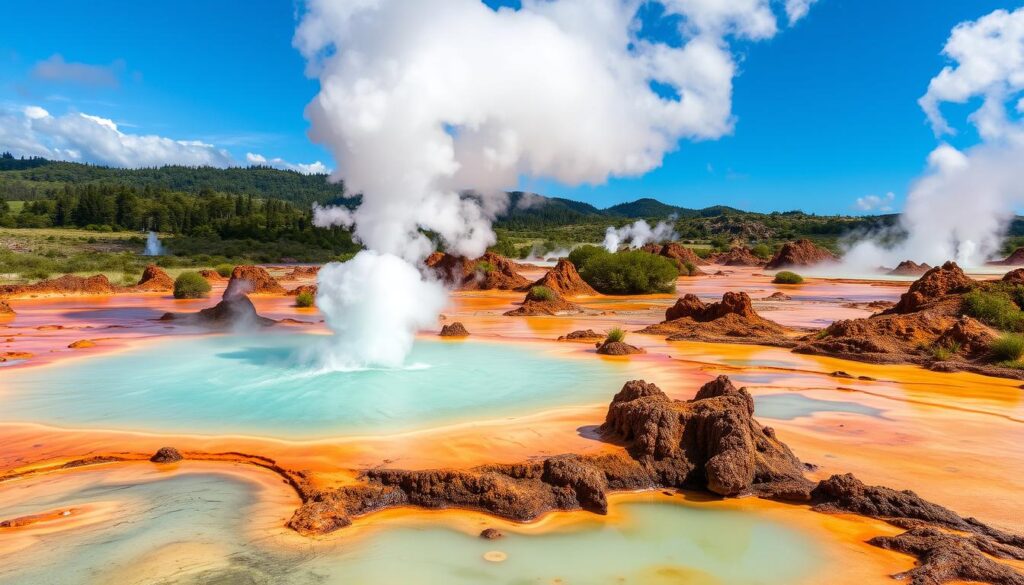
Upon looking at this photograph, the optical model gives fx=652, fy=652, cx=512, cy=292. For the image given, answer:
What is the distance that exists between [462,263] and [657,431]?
3196 centimetres

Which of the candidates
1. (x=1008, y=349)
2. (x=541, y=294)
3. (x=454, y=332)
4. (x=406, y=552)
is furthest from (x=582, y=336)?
(x=406, y=552)

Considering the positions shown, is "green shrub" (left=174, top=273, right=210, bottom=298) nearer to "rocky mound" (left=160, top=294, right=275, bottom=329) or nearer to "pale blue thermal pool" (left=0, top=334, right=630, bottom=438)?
"rocky mound" (left=160, top=294, right=275, bottom=329)

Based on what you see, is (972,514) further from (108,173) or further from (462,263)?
(108,173)

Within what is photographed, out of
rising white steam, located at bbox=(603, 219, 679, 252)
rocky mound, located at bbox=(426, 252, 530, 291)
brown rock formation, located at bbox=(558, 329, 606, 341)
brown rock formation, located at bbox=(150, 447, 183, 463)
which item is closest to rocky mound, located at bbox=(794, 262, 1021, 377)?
brown rock formation, located at bbox=(558, 329, 606, 341)

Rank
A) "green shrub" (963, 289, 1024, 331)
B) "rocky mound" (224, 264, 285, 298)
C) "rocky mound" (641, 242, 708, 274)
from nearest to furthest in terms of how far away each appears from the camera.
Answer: "green shrub" (963, 289, 1024, 331) → "rocky mound" (224, 264, 285, 298) → "rocky mound" (641, 242, 708, 274)

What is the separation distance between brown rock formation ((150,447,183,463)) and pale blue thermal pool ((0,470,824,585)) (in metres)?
0.95

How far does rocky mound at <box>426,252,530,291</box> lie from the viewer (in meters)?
37.1

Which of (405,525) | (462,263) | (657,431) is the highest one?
(462,263)

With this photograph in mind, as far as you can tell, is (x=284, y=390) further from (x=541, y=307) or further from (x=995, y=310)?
(x=995, y=310)

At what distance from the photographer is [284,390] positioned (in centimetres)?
1048

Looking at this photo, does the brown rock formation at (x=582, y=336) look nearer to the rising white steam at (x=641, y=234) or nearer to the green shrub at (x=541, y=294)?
the green shrub at (x=541, y=294)

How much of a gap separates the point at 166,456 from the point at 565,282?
27.6 metres

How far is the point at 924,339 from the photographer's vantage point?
15.2 m

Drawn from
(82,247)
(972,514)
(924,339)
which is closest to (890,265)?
(924,339)
